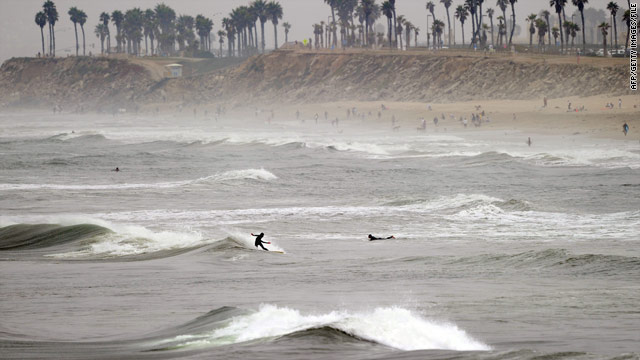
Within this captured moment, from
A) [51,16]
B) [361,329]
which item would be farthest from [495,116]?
[51,16]

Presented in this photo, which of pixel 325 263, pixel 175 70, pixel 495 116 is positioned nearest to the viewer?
pixel 325 263

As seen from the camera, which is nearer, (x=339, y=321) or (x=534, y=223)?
(x=339, y=321)

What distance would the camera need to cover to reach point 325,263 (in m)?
18.2

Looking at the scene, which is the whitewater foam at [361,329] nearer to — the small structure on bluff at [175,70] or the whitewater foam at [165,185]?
the whitewater foam at [165,185]

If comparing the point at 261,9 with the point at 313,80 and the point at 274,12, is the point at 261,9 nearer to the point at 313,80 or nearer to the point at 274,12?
the point at 274,12

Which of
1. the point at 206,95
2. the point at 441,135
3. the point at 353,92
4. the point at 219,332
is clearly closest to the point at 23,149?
the point at 441,135

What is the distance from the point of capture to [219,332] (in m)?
11.7

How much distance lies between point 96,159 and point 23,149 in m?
13.2

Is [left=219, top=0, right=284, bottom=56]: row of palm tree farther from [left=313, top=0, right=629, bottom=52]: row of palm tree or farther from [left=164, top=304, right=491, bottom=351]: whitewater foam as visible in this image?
[left=164, top=304, right=491, bottom=351]: whitewater foam

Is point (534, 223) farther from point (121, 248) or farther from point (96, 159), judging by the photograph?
point (96, 159)

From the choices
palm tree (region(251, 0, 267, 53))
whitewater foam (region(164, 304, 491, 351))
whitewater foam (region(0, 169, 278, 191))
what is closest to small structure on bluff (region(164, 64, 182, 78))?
palm tree (region(251, 0, 267, 53))

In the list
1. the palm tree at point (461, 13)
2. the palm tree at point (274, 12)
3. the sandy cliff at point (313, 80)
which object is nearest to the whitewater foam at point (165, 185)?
the sandy cliff at point (313, 80)

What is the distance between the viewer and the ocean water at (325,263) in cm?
1138

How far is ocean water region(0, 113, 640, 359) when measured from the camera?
11383 mm
